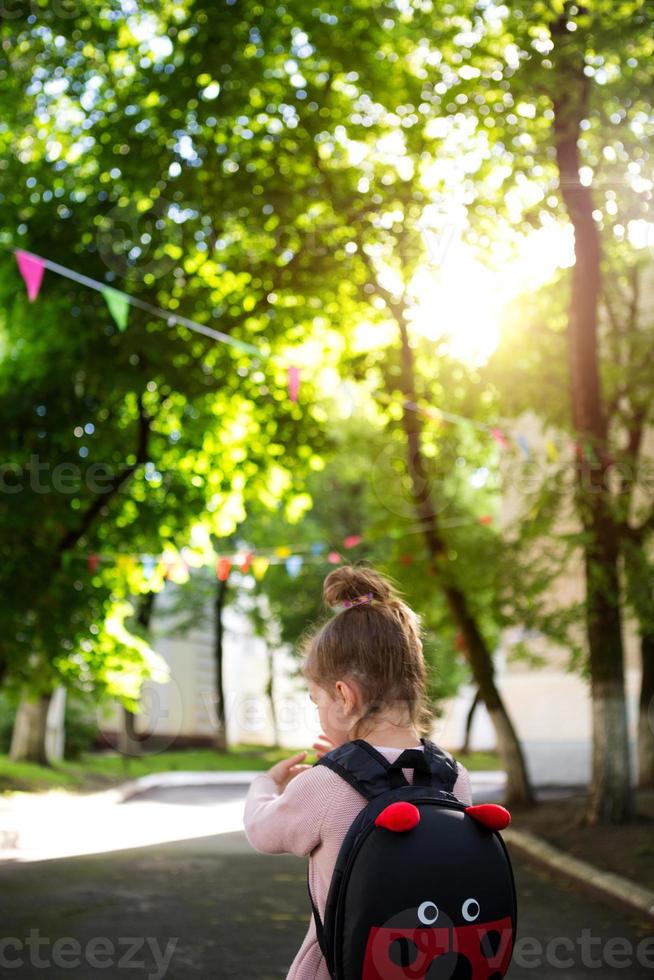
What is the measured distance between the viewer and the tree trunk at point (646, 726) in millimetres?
19022

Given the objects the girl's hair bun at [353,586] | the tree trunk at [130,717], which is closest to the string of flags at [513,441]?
the girl's hair bun at [353,586]

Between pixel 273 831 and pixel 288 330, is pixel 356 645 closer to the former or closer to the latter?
pixel 273 831

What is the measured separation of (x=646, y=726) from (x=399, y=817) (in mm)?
18175

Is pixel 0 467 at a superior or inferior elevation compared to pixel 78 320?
inferior

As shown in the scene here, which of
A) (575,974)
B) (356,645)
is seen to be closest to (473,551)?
(575,974)

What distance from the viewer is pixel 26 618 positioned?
55.9ft

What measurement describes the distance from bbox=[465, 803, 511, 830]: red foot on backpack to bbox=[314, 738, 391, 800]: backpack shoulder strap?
0.19 m

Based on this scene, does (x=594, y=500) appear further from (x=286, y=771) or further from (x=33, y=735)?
(x=33, y=735)

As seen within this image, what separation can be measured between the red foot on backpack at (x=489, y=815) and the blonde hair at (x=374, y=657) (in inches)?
11.2

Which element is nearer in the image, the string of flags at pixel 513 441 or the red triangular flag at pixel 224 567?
the string of flags at pixel 513 441

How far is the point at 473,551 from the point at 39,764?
40.1 ft

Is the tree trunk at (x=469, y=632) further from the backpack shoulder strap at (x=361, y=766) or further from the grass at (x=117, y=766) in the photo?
the backpack shoulder strap at (x=361, y=766)

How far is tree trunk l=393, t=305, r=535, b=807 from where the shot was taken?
17.6m

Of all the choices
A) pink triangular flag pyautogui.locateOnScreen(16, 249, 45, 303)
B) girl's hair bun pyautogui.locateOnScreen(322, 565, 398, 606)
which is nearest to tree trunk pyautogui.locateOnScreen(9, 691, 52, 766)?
pink triangular flag pyautogui.locateOnScreen(16, 249, 45, 303)
